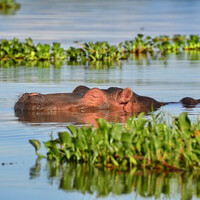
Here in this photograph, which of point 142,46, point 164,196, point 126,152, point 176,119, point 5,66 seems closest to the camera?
point 164,196

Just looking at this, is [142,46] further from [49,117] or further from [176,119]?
[176,119]

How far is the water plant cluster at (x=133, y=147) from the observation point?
813cm

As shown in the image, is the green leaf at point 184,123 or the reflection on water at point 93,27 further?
the reflection on water at point 93,27

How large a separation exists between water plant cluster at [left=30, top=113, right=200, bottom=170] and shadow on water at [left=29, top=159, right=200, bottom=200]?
0.38 ft

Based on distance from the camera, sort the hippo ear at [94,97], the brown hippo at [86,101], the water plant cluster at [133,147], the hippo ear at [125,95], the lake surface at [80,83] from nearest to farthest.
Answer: the lake surface at [80,83], the water plant cluster at [133,147], the brown hippo at [86,101], the hippo ear at [94,97], the hippo ear at [125,95]

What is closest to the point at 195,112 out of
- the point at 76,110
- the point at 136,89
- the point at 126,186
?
the point at 76,110

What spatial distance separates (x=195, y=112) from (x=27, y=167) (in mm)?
4402

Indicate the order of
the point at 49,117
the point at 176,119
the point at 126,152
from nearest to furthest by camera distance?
the point at 126,152, the point at 176,119, the point at 49,117

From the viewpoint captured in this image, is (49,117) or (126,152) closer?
(126,152)

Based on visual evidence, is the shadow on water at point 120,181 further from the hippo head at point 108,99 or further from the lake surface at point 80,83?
the hippo head at point 108,99

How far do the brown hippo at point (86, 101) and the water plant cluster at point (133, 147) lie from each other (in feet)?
11.6

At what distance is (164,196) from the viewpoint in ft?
23.7

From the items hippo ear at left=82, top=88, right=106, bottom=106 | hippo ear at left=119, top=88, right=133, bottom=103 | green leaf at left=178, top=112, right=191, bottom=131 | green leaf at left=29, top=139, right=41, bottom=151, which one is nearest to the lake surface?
green leaf at left=29, top=139, right=41, bottom=151

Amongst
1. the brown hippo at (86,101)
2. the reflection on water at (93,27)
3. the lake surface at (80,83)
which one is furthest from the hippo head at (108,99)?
the reflection on water at (93,27)
